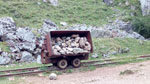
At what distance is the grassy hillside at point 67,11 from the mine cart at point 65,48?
10960mm

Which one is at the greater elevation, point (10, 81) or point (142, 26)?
point (142, 26)

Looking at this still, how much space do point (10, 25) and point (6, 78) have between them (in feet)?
33.8

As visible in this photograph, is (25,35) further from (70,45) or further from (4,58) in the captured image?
(70,45)

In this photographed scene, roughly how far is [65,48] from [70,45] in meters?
0.46

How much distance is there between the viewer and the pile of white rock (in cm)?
1403

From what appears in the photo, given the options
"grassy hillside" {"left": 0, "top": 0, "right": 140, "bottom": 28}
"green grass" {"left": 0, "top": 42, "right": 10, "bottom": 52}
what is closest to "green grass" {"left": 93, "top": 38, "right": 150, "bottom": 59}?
"green grass" {"left": 0, "top": 42, "right": 10, "bottom": 52}

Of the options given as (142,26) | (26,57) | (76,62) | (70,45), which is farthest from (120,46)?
(26,57)

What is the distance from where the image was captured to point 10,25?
2161 cm

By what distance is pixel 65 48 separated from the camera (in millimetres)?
14359

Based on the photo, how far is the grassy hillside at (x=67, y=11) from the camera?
27.7 meters

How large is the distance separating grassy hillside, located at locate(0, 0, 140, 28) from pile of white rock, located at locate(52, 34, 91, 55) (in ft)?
36.4

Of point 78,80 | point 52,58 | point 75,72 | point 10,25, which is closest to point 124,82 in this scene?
point 78,80

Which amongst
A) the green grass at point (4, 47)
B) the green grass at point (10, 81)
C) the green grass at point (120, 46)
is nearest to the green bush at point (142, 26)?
the green grass at point (120, 46)

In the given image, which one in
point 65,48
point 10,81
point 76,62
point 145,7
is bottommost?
point 10,81
